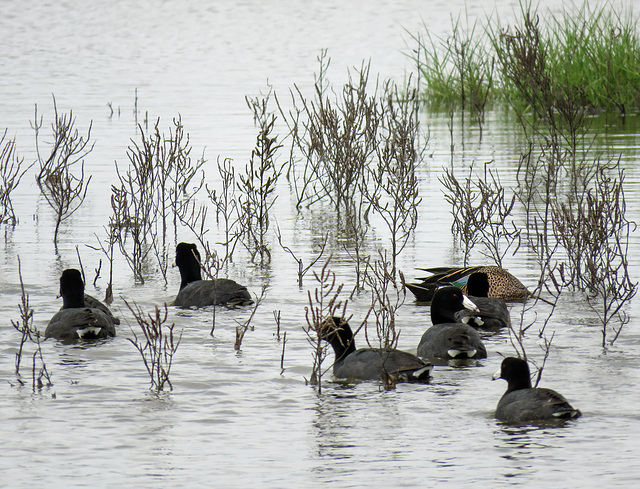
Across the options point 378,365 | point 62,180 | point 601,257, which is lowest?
point 378,365

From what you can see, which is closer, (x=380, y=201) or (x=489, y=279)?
(x=489, y=279)

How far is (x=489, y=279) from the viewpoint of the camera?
37.6ft

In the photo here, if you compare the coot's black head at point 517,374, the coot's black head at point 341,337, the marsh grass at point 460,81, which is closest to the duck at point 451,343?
the coot's black head at point 341,337

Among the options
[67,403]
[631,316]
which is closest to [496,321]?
[631,316]

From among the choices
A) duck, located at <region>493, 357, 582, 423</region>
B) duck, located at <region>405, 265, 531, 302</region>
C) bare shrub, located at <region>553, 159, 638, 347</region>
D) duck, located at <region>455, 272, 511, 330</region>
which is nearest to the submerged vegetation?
bare shrub, located at <region>553, 159, 638, 347</region>

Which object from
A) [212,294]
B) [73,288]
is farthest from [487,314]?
[73,288]

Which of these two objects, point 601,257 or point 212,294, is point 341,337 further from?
point 601,257

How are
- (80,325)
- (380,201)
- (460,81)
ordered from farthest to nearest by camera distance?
(460,81) → (380,201) → (80,325)

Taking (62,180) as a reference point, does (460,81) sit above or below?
above

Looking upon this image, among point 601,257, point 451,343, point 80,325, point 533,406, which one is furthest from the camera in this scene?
point 601,257

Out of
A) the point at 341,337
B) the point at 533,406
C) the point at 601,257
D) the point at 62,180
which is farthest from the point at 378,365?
the point at 62,180

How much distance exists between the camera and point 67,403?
25.4 feet

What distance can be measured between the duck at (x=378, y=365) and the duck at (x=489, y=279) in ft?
9.19

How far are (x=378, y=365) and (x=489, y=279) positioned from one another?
3.48 meters
